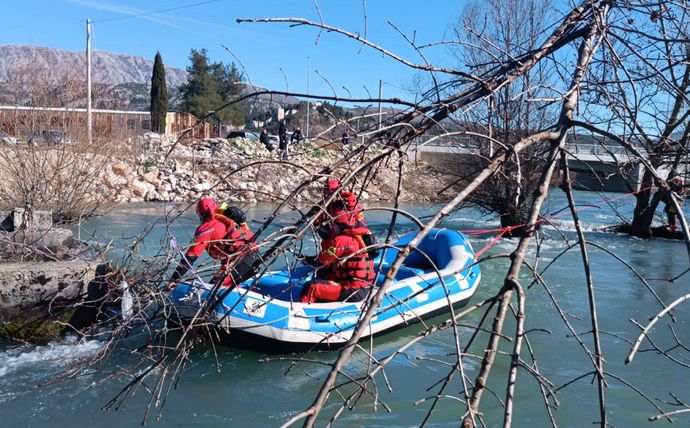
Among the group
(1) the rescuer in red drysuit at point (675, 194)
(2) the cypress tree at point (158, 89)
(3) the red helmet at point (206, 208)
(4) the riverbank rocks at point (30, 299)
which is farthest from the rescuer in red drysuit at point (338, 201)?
(2) the cypress tree at point (158, 89)

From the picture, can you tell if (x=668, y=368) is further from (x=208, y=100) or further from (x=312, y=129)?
(x=208, y=100)

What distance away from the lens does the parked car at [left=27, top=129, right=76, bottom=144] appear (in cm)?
1300

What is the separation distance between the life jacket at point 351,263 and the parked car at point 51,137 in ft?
26.2

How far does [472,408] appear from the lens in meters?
1.86

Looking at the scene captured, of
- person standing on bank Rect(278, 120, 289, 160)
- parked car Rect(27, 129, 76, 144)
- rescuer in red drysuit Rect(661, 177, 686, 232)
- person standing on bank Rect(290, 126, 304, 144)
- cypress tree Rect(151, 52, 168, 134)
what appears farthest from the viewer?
cypress tree Rect(151, 52, 168, 134)

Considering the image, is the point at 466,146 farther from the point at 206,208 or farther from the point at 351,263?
the point at 206,208

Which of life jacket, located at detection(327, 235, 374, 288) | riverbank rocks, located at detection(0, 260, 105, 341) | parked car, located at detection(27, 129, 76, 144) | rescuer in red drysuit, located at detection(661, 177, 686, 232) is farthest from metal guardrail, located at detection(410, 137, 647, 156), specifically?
parked car, located at detection(27, 129, 76, 144)

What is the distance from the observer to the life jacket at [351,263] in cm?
277

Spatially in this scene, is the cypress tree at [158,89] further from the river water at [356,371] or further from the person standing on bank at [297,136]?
the person standing on bank at [297,136]

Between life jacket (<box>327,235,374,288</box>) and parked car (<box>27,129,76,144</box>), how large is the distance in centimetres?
799

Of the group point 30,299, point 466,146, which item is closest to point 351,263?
point 466,146

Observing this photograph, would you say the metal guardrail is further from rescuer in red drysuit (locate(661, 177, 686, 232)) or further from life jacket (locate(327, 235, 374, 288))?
life jacket (locate(327, 235, 374, 288))

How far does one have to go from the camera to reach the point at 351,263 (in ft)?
17.2

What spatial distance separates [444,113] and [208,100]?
28572 mm
